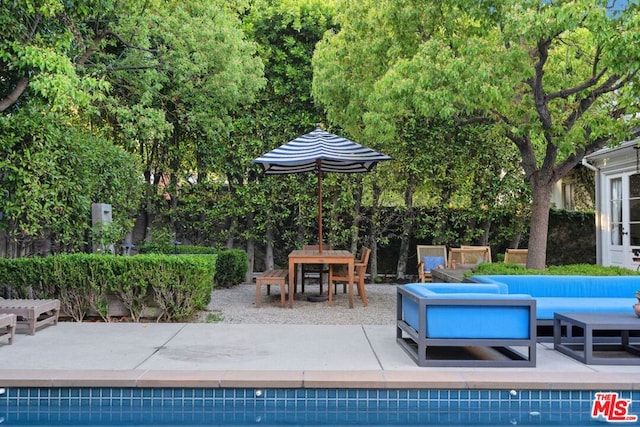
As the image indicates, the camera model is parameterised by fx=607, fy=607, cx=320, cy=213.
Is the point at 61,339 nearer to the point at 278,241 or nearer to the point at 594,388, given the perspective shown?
the point at 594,388

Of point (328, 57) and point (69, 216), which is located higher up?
point (328, 57)

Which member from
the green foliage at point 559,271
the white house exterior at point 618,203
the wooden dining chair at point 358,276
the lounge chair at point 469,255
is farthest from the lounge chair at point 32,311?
the white house exterior at point 618,203

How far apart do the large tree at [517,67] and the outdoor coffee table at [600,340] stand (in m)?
2.52

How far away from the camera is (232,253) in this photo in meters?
11.6

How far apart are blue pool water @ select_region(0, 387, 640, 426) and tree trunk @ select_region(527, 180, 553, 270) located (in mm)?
4108

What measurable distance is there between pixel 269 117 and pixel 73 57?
15.4ft

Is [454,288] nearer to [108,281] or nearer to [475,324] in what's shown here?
[475,324]

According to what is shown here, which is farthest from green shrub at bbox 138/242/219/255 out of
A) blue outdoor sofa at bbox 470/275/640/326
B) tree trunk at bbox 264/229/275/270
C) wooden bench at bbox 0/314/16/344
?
blue outdoor sofa at bbox 470/275/640/326

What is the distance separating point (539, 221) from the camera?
842 centimetres

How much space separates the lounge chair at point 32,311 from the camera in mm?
6246

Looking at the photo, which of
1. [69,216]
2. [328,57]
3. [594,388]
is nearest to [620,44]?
[594,388]

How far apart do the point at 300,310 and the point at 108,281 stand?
2.66 meters

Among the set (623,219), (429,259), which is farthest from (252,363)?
(623,219)

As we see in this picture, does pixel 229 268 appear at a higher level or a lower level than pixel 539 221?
lower
